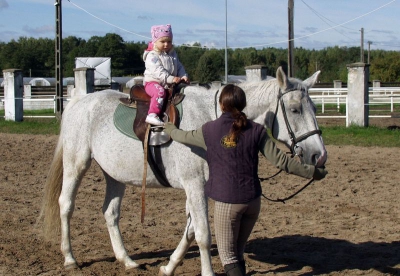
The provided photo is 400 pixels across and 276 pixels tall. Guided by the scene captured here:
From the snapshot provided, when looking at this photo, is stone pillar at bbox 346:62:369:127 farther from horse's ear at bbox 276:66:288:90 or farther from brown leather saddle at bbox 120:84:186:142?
horse's ear at bbox 276:66:288:90

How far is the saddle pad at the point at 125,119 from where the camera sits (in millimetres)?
5184

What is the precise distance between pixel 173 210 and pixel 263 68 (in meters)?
10.4

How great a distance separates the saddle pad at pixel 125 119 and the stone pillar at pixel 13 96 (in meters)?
15.0

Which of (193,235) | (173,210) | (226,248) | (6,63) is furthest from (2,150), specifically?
(6,63)

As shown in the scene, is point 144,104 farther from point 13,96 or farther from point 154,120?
point 13,96

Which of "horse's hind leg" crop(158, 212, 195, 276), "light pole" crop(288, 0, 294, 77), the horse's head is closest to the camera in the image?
the horse's head

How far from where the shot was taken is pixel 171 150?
484cm

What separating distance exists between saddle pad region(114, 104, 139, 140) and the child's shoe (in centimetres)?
36

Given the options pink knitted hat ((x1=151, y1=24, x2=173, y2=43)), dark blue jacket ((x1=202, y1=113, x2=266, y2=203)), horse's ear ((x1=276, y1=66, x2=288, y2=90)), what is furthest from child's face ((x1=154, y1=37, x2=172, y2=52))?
dark blue jacket ((x1=202, y1=113, x2=266, y2=203))

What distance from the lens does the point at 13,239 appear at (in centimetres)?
628

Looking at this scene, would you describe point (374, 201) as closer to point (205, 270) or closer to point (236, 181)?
point (205, 270)

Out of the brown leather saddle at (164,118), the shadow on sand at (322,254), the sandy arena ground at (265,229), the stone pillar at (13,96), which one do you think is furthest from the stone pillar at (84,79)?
the brown leather saddle at (164,118)

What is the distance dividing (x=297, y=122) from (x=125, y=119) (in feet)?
5.56

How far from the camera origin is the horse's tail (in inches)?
234
